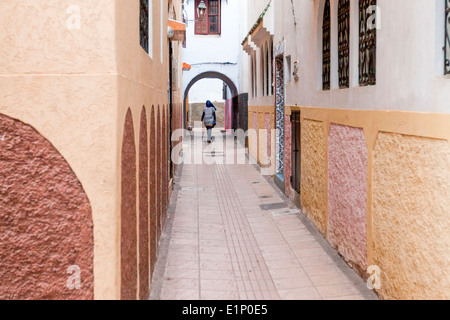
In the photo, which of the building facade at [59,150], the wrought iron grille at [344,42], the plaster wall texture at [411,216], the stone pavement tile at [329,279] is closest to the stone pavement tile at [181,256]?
the stone pavement tile at [329,279]

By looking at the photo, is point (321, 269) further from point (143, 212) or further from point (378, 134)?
point (143, 212)

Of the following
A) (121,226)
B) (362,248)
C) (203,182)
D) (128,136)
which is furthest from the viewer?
(203,182)

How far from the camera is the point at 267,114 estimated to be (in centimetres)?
1416

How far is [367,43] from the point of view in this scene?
5.73m

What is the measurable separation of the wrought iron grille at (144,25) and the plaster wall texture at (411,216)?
8.03 ft

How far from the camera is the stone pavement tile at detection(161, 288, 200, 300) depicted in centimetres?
510

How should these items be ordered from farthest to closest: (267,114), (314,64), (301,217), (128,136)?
(267,114), (301,217), (314,64), (128,136)

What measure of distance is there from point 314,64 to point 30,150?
18.8 ft

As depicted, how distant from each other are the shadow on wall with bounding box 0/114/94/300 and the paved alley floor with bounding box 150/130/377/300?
2.08 meters

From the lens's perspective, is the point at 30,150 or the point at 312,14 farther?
the point at 312,14

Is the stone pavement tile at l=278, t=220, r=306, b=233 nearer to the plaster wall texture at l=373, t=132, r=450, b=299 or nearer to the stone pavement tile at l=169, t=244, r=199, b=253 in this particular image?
the stone pavement tile at l=169, t=244, r=199, b=253

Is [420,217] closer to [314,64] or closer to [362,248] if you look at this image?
[362,248]

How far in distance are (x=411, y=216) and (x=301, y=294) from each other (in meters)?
1.55
